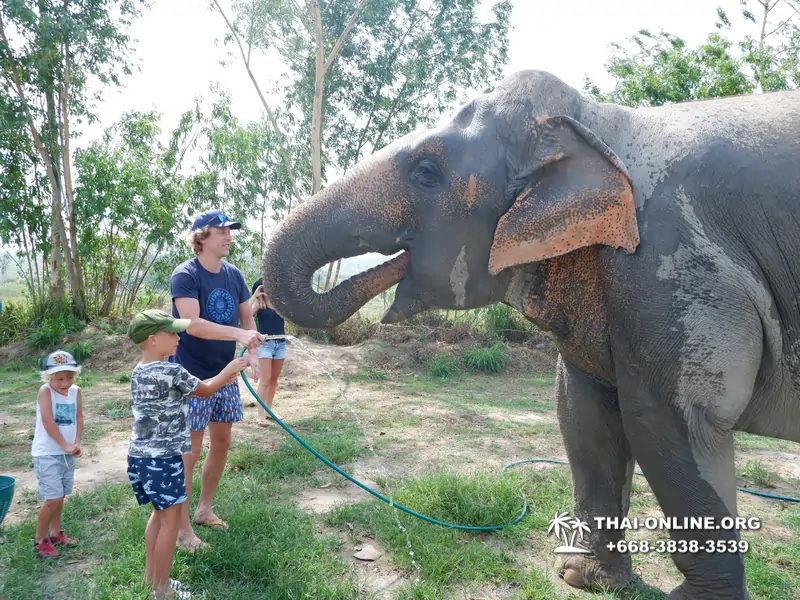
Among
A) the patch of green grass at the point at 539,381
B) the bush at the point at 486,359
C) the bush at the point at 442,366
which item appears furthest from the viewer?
the bush at the point at 486,359

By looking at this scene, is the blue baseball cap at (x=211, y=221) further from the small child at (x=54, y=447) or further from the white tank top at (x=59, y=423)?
the white tank top at (x=59, y=423)

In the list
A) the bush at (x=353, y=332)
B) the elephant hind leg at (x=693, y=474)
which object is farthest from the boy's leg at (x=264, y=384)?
the bush at (x=353, y=332)

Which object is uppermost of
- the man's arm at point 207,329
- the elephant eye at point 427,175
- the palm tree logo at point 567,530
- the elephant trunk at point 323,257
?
the elephant eye at point 427,175

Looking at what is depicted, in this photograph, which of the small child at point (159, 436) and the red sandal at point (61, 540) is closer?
the small child at point (159, 436)

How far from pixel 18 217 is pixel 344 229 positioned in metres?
11.9

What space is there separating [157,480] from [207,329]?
797 mm

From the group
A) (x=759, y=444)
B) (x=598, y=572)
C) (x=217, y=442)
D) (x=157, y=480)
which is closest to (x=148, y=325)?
(x=157, y=480)

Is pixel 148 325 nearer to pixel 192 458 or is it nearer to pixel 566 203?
pixel 192 458

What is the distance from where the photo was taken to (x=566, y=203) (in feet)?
7.13

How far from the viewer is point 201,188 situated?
546 inches

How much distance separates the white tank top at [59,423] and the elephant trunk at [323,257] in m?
1.65

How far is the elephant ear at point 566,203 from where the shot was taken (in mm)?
2107

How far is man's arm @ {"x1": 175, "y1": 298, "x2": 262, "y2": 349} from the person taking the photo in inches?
119

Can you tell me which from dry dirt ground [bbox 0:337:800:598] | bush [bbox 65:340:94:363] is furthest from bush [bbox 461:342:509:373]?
bush [bbox 65:340:94:363]
